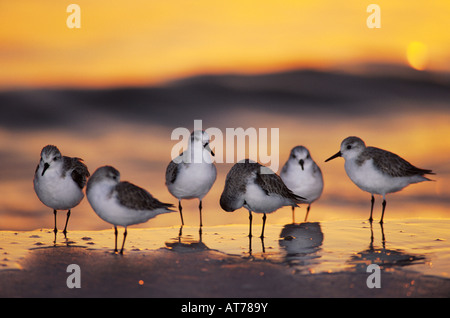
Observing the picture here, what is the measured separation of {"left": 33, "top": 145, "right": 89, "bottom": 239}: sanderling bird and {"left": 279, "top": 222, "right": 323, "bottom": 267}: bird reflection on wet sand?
3.32 meters

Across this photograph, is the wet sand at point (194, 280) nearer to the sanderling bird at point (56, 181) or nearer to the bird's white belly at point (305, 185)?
the sanderling bird at point (56, 181)

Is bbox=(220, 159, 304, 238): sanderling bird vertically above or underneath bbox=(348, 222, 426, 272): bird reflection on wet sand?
above

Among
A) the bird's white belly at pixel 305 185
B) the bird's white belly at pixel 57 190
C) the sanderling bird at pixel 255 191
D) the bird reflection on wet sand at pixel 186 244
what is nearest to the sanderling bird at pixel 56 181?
the bird's white belly at pixel 57 190

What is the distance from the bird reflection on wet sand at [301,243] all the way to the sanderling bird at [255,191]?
0.43m

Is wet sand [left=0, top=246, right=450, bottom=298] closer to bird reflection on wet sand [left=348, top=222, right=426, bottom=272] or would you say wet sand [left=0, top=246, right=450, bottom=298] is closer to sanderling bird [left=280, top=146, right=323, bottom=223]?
bird reflection on wet sand [left=348, top=222, right=426, bottom=272]

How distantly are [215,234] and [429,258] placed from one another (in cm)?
307

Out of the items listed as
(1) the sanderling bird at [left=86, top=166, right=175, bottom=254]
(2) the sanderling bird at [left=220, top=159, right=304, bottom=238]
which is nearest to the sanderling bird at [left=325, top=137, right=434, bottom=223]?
(2) the sanderling bird at [left=220, top=159, right=304, bottom=238]

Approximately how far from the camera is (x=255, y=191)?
861 centimetres

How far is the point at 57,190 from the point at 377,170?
17.0 feet

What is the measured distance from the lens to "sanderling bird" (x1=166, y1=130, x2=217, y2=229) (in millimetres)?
9562

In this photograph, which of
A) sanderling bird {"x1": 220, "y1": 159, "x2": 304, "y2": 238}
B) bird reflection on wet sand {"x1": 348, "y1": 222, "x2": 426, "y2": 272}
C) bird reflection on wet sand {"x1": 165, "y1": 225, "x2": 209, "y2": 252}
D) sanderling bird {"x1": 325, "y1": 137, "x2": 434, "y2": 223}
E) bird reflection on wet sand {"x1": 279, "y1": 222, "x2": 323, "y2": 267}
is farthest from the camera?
sanderling bird {"x1": 325, "y1": 137, "x2": 434, "y2": 223}

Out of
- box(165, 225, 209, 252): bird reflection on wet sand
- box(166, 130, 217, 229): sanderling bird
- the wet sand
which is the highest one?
box(166, 130, 217, 229): sanderling bird

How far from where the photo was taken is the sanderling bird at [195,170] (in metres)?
9.56

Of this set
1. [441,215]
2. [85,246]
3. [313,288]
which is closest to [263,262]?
[313,288]
